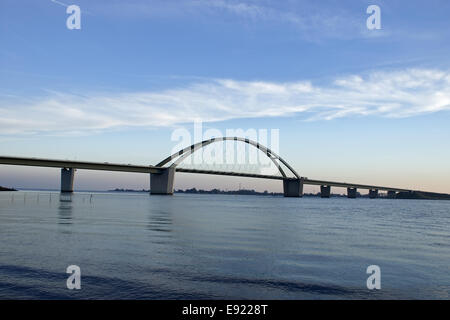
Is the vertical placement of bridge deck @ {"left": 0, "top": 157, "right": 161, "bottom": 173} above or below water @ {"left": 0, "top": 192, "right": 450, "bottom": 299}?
above

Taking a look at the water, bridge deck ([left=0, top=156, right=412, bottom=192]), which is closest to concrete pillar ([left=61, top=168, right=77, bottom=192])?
bridge deck ([left=0, top=156, right=412, bottom=192])

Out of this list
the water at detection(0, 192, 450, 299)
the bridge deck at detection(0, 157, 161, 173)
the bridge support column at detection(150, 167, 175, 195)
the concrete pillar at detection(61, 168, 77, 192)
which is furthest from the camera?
the bridge support column at detection(150, 167, 175, 195)

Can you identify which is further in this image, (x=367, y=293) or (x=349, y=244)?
(x=349, y=244)

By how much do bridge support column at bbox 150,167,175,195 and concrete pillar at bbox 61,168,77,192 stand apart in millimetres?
30452

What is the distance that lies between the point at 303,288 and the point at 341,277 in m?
2.89

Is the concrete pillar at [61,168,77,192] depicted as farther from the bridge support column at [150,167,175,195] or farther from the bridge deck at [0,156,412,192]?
the bridge support column at [150,167,175,195]

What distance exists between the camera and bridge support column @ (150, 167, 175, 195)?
15362cm

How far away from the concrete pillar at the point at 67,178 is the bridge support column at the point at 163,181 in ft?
99.9

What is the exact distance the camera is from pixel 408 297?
13.5 m

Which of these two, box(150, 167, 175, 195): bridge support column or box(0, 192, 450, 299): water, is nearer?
box(0, 192, 450, 299): water

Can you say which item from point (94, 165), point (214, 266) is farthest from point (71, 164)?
point (214, 266)

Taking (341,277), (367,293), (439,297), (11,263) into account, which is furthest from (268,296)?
(11,263)
